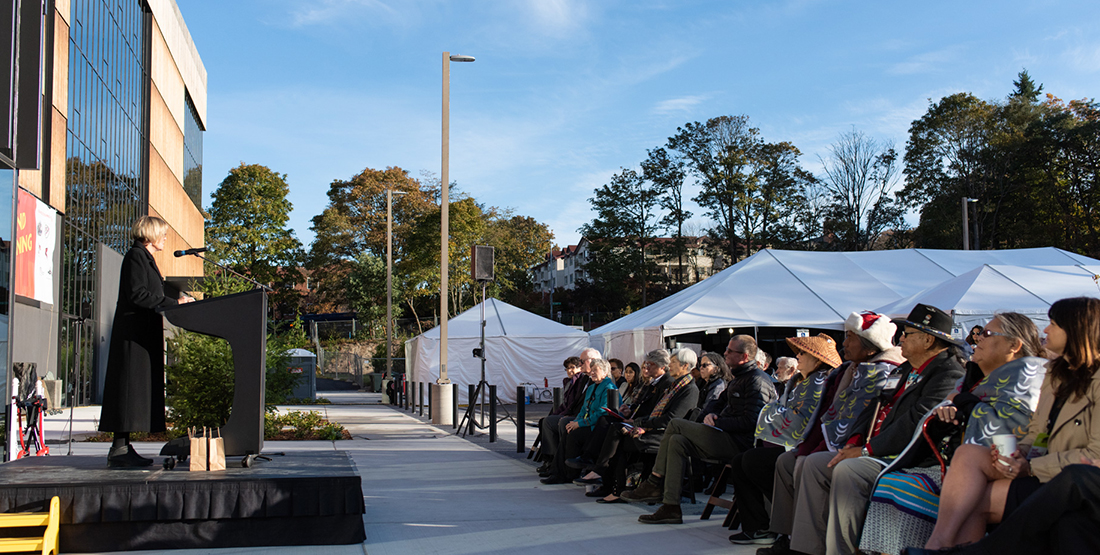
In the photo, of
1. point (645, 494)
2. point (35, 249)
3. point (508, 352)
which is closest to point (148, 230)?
point (645, 494)

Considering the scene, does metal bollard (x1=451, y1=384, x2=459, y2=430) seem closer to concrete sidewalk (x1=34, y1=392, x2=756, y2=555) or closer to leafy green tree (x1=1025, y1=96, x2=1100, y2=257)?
concrete sidewalk (x1=34, y1=392, x2=756, y2=555)

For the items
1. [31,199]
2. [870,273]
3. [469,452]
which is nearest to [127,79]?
[31,199]

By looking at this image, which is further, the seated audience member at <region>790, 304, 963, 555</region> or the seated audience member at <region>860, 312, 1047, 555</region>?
the seated audience member at <region>790, 304, 963, 555</region>

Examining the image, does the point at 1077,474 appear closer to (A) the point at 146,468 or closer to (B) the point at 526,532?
(B) the point at 526,532

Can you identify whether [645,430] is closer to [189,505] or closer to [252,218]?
[189,505]

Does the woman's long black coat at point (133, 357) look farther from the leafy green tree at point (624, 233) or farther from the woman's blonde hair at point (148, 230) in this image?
the leafy green tree at point (624, 233)

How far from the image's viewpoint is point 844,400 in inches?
192

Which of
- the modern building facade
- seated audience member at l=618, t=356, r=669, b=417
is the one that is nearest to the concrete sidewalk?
seated audience member at l=618, t=356, r=669, b=417

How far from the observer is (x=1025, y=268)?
1591 centimetres

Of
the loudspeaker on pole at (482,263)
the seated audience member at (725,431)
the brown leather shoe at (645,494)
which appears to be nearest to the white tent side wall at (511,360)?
the loudspeaker on pole at (482,263)

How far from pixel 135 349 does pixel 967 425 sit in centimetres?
485

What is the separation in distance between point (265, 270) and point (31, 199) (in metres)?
33.5

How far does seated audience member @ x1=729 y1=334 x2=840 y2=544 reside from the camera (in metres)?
5.26

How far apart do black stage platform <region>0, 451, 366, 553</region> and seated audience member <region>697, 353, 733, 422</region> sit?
304 centimetres
